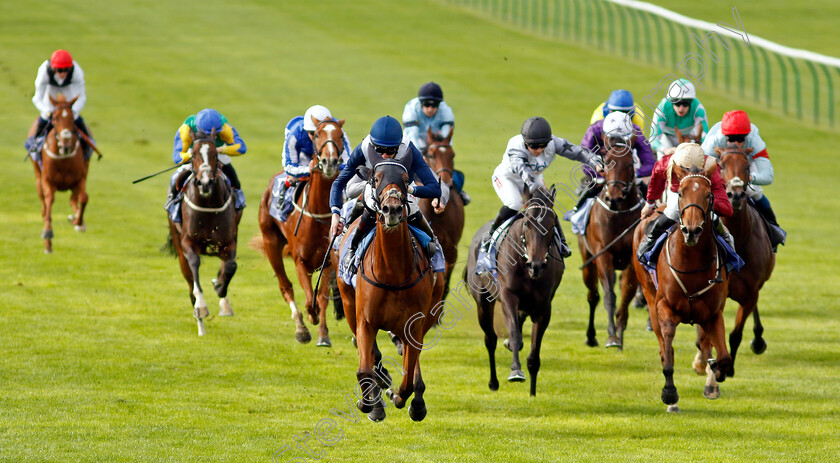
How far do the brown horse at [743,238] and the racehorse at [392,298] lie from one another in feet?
10.3

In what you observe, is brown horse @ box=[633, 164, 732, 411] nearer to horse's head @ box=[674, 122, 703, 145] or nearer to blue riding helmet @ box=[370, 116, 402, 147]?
horse's head @ box=[674, 122, 703, 145]

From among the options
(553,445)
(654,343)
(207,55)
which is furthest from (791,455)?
(207,55)

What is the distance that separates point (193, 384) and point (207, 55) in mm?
23766

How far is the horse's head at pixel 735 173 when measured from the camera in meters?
10.4

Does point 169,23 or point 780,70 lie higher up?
point 780,70

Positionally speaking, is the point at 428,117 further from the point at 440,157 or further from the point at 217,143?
the point at 217,143

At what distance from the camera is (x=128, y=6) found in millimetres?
38906

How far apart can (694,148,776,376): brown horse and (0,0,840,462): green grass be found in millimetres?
894

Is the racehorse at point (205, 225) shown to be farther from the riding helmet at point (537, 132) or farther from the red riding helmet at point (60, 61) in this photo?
the red riding helmet at point (60, 61)

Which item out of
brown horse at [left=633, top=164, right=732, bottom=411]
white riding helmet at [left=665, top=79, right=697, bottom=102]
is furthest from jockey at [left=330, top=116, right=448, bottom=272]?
white riding helmet at [left=665, top=79, right=697, bottom=102]

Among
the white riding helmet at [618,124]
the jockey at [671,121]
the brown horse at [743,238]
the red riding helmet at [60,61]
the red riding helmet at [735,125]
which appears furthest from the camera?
the red riding helmet at [60,61]

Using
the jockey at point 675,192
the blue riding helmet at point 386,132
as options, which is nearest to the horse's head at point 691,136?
the jockey at point 675,192

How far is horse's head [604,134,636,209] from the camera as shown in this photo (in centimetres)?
1217

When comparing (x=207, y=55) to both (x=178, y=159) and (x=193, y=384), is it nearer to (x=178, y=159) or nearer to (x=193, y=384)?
(x=178, y=159)
